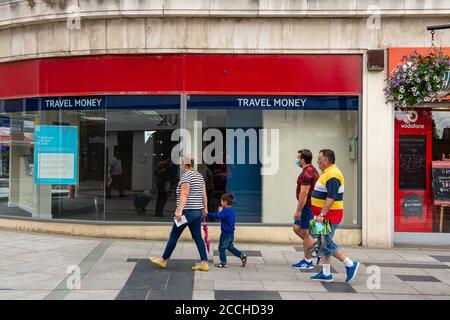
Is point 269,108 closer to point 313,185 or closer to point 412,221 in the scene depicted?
point 313,185

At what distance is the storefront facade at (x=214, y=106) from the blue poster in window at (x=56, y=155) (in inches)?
1.0

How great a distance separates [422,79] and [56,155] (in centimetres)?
763

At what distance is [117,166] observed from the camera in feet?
34.3

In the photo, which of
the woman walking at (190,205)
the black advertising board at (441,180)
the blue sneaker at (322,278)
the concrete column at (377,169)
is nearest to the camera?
the blue sneaker at (322,278)

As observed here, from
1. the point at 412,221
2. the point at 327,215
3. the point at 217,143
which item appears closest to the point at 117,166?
the point at 217,143

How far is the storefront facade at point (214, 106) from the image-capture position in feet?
32.9

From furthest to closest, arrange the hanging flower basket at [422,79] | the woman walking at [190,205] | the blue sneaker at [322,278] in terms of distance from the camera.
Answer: the hanging flower basket at [422,79] < the woman walking at [190,205] < the blue sneaker at [322,278]

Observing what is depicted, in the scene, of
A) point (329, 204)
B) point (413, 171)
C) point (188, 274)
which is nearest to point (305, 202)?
point (329, 204)

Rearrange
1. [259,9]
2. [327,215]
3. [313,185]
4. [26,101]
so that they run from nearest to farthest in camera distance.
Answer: [327,215]
[313,185]
[259,9]
[26,101]

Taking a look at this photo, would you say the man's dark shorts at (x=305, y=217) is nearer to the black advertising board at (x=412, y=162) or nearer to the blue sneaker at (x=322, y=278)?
the blue sneaker at (x=322, y=278)

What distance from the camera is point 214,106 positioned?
33.8 ft

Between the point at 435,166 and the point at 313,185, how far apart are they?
12.8 feet

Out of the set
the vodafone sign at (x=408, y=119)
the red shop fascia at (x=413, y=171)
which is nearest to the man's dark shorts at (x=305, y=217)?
the red shop fascia at (x=413, y=171)

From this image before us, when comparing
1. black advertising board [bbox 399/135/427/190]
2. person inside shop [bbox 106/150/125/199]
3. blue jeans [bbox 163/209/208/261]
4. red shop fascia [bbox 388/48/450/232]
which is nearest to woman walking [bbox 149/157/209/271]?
blue jeans [bbox 163/209/208/261]
